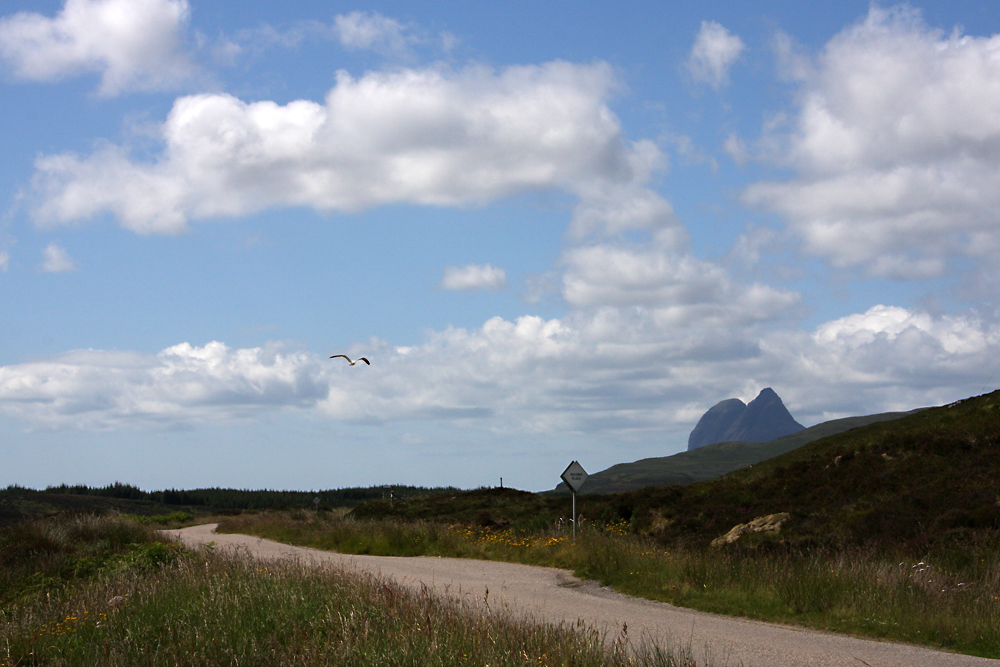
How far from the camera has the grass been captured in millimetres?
6906

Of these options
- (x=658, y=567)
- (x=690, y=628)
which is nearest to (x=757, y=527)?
(x=658, y=567)

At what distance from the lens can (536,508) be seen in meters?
44.3

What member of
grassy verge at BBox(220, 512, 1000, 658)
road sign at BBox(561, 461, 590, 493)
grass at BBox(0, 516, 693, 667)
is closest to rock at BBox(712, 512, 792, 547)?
grassy verge at BBox(220, 512, 1000, 658)

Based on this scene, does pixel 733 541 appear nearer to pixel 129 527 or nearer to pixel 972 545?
pixel 972 545

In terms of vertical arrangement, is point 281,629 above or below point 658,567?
above

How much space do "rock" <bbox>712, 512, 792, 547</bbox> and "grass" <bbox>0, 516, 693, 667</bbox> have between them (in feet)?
59.9

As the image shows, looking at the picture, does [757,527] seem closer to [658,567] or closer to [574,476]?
[574,476]

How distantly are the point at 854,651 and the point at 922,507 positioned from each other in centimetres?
1697

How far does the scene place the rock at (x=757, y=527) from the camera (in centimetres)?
2640

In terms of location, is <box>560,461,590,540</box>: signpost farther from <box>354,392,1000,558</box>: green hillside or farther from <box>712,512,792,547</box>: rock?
<box>712,512,792,547</box>: rock

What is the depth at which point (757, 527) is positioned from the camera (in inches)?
1080

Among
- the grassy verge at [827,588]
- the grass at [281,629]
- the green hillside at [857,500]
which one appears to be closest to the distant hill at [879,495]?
the green hillside at [857,500]

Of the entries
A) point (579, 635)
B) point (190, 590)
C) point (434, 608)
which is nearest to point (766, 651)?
point (579, 635)

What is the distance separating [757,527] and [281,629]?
22.9 m
